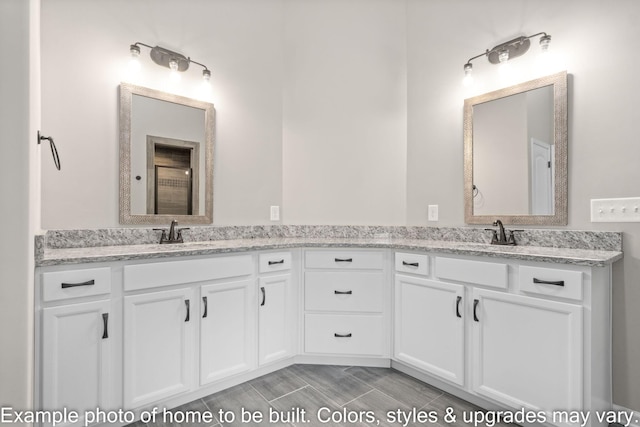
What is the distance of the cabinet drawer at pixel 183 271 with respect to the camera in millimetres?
1567

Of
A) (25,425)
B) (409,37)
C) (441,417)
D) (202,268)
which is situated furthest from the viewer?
(409,37)

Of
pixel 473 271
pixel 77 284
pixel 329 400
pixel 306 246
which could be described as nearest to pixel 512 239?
pixel 473 271

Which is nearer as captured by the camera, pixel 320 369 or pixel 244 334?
pixel 244 334

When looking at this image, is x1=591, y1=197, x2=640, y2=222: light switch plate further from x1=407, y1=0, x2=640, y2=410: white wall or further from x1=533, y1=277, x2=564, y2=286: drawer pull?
x1=533, y1=277, x2=564, y2=286: drawer pull

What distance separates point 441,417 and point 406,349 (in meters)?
0.44

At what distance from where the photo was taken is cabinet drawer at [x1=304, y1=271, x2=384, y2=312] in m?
2.15

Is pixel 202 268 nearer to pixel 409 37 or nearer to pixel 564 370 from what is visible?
pixel 564 370

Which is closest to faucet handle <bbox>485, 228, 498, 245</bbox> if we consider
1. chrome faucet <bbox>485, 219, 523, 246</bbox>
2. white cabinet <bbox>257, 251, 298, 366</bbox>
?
chrome faucet <bbox>485, 219, 523, 246</bbox>

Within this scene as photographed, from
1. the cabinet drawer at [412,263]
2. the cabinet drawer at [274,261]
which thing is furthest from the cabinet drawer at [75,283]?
the cabinet drawer at [412,263]

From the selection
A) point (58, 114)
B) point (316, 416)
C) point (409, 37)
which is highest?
point (409, 37)

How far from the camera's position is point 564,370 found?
1423 millimetres

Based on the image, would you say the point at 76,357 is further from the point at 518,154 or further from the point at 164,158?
the point at 518,154

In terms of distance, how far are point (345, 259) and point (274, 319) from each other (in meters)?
0.62

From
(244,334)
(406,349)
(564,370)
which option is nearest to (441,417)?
(406,349)
